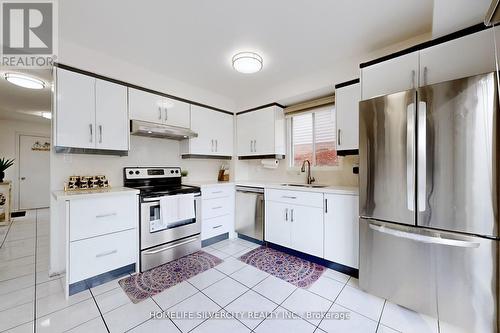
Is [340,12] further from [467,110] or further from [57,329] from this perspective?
[57,329]

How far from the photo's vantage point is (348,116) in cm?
230

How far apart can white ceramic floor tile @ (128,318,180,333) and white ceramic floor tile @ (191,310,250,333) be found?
7.1 inches

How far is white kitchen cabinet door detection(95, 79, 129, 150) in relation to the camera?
2170 mm

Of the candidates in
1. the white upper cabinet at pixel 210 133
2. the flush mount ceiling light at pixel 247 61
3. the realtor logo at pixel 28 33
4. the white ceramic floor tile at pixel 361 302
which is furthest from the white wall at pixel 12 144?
the white ceramic floor tile at pixel 361 302

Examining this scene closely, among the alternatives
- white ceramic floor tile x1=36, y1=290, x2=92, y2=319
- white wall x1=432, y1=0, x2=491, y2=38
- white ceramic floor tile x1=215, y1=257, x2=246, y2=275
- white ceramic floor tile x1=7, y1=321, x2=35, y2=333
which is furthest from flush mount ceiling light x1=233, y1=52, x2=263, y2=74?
white ceramic floor tile x1=7, y1=321, x2=35, y2=333

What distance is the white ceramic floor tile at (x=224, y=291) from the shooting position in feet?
5.64

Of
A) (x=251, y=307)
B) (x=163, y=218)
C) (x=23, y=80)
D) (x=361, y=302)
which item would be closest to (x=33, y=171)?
(x=23, y=80)

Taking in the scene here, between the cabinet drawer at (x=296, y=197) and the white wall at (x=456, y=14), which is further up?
the white wall at (x=456, y=14)

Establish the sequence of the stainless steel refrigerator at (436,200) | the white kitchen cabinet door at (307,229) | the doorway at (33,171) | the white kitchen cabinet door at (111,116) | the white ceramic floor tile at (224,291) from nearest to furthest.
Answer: the stainless steel refrigerator at (436,200), the white ceramic floor tile at (224,291), the white kitchen cabinet door at (111,116), the white kitchen cabinet door at (307,229), the doorway at (33,171)

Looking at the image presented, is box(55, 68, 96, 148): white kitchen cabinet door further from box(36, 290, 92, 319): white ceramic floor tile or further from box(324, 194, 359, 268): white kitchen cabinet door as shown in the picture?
box(324, 194, 359, 268): white kitchen cabinet door

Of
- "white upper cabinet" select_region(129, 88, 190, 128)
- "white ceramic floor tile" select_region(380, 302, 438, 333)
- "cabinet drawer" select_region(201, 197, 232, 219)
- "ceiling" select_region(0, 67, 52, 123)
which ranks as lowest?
"white ceramic floor tile" select_region(380, 302, 438, 333)

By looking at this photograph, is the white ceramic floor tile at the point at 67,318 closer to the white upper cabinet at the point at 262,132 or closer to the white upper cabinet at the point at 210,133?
the white upper cabinet at the point at 210,133

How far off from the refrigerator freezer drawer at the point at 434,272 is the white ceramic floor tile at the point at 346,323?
12.3 inches

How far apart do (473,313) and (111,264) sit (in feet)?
9.56
